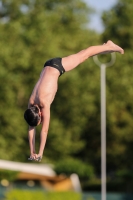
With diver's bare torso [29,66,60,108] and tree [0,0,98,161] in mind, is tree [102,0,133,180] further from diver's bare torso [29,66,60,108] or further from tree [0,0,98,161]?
diver's bare torso [29,66,60,108]

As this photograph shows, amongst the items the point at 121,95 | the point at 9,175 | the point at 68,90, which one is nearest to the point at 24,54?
the point at 68,90

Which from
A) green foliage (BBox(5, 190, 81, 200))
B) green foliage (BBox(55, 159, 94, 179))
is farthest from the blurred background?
green foliage (BBox(5, 190, 81, 200))

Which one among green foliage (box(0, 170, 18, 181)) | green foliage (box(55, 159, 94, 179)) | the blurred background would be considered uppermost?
the blurred background

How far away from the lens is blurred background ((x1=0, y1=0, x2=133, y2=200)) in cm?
6500

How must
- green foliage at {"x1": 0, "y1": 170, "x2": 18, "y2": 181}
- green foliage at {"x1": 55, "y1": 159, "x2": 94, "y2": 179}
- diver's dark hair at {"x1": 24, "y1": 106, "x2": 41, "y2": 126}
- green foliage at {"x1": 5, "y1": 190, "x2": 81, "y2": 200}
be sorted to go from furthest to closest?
1. green foliage at {"x1": 55, "y1": 159, "x2": 94, "y2": 179}
2. green foliage at {"x1": 0, "y1": 170, "x2": 18, "y2": 181}
3. green foliage at {"x1": 5, "y1": 190, "x2": 81, "y2": 200}
4. diver's dark hair at {"x1": 24, "y1": 106, "x2": 41, "y2": 126}

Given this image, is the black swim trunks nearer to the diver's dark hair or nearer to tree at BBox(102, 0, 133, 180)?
the diver's dark hair

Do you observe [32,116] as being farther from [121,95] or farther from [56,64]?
[121,95]

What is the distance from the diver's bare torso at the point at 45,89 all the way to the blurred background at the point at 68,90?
42015 millimetres

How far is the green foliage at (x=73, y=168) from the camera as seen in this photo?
59.4 metres

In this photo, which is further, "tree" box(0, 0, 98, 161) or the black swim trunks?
"tree" box(0, 0, 98, 161)

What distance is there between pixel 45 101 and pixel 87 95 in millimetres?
55821

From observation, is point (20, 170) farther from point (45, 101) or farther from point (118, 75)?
point (45, 101)

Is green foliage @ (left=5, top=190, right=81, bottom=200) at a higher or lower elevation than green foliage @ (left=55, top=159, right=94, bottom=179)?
lower

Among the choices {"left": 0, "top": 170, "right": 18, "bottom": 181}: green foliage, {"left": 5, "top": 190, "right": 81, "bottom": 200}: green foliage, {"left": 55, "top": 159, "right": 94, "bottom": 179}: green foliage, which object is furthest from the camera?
{"left": 55, "top": 159, "right": 94, "bottom": 179}: green foliage
